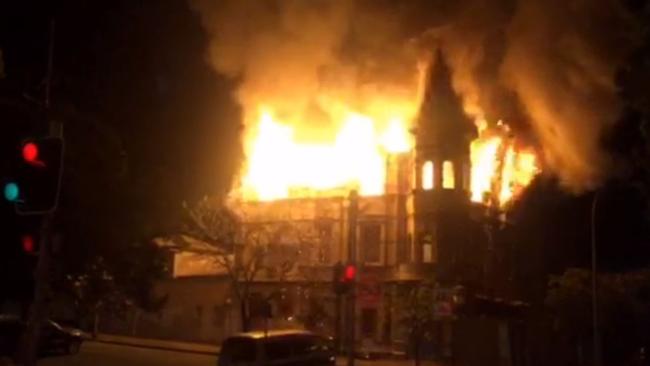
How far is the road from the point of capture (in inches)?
1332

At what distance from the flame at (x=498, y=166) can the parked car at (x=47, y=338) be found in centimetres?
2388

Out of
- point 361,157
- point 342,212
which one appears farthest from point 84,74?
point 361,157

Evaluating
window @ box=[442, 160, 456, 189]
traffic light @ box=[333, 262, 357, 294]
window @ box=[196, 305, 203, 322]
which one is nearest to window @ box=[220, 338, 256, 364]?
traffic light @ box=[333, 262, 357, 294]

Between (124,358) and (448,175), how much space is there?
2168 centimetres

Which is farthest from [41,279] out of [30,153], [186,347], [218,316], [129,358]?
[218,316]

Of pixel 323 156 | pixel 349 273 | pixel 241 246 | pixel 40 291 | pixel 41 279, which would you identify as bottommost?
pixel 40 291

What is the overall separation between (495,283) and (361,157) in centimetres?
1145

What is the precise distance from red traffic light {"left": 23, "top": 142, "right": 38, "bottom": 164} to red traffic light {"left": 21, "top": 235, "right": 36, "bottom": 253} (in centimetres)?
180

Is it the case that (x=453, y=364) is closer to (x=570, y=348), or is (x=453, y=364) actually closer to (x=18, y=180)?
(x=570, y=348)

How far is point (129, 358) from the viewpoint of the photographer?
3728cm

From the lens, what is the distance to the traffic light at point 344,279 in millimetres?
23453

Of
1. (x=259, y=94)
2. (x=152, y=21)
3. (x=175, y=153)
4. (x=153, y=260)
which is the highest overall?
(x=259, y=94)

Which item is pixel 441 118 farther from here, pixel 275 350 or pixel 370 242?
pixel 275 350

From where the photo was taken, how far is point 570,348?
129 feet
